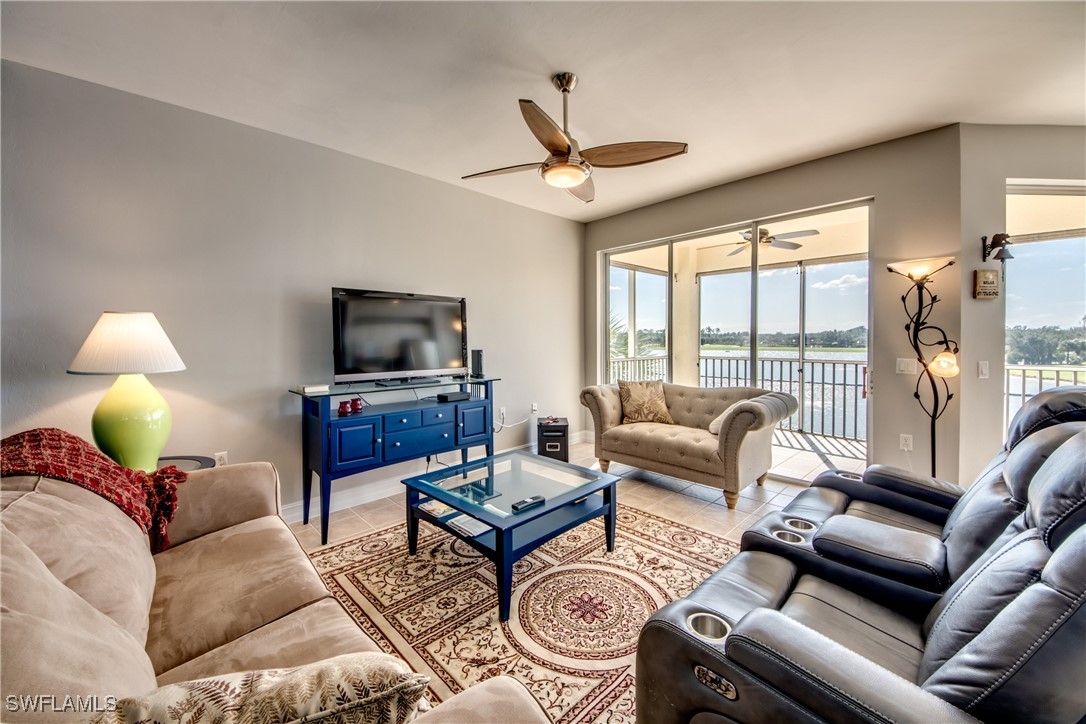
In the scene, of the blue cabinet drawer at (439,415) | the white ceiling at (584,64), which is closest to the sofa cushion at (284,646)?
the blue cabinet drawer at (439,415)

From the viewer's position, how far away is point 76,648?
694mm

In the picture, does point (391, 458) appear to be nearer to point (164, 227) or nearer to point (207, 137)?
point (164, 227)

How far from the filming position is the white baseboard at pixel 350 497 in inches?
114

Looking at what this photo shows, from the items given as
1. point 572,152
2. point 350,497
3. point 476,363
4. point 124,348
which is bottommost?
point 350,497

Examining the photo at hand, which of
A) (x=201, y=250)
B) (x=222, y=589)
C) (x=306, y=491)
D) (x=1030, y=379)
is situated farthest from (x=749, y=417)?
(x=201, y=250)

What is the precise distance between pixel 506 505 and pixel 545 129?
6.16ft

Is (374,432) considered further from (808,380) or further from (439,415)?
(808,380)

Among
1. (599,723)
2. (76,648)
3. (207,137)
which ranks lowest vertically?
(599,723)

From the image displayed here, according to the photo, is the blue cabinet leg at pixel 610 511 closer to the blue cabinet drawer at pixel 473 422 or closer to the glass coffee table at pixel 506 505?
the glass coffee table at pixel 506 505

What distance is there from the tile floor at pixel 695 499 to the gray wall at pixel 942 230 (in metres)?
0.80

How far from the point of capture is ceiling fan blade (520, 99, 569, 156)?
1.91 meters

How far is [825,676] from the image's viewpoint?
0.78 m

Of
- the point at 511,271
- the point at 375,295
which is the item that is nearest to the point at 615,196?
the point at 511,271

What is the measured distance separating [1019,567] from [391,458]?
2.86m
